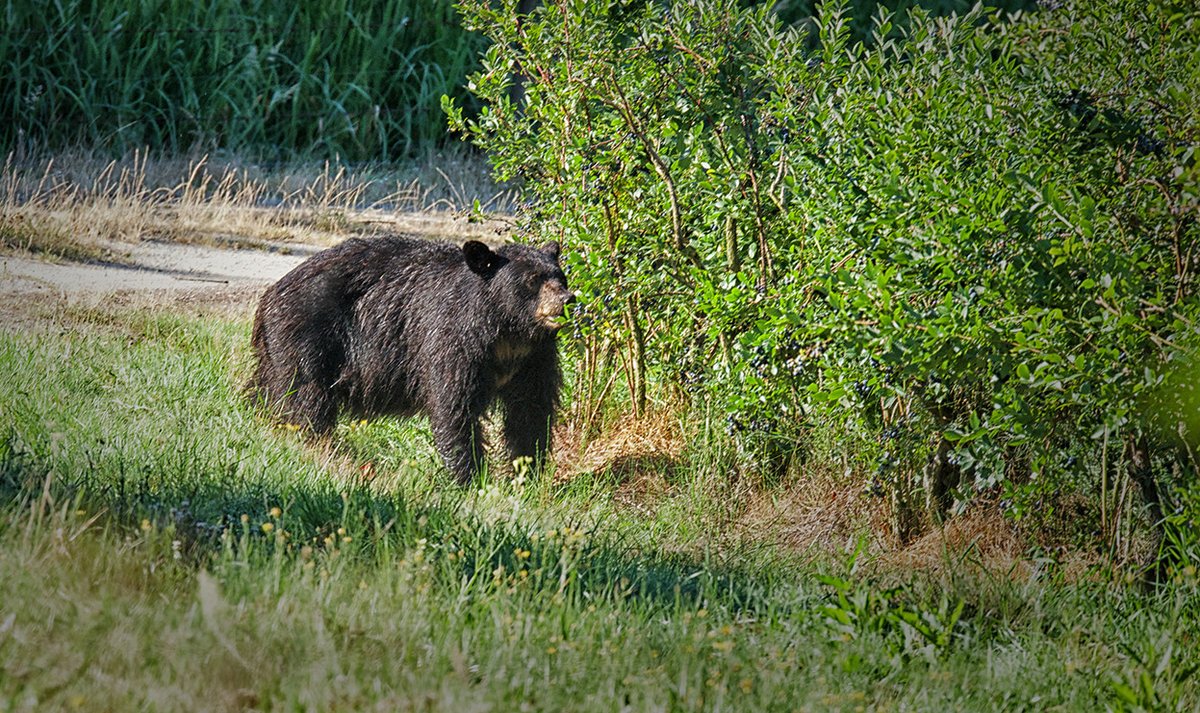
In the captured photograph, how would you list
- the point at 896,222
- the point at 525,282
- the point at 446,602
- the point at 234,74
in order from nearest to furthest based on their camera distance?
the point at 446,602, the point at 896,222, the point at 525,282, the point at 234,74

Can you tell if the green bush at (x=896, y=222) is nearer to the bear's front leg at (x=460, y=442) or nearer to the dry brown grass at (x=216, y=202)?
the bear's front leg at (x=460, y=442)

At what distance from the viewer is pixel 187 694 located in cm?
323

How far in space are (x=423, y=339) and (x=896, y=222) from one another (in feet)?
9.02

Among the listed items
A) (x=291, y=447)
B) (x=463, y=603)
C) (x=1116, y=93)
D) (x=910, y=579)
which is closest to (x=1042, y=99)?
(x=1116, y=93)

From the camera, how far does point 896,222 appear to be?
5438 mm

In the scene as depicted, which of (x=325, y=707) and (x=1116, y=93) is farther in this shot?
(x=1116, y=93)

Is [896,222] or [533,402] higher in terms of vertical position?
[896,222]

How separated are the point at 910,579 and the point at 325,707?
2.99 m

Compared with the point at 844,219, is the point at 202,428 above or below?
below

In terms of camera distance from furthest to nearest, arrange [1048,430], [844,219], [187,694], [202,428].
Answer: [202,428]
[844,219]
[1048,430]
[187,694]

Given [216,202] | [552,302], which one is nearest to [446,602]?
[552,302]

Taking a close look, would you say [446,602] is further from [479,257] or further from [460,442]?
[479,257]

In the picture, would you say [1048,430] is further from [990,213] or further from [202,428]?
[202,428]

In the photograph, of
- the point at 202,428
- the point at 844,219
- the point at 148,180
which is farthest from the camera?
the point at 148,180
